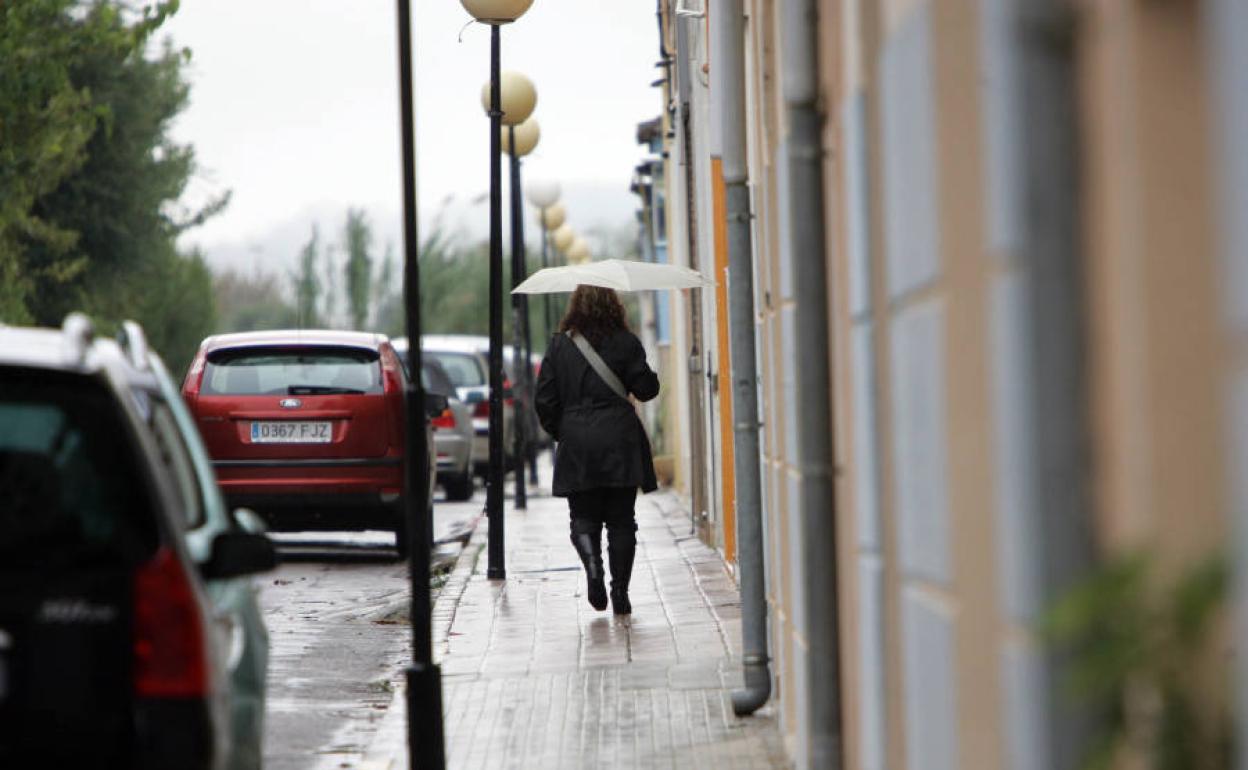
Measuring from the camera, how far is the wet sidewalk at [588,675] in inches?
308

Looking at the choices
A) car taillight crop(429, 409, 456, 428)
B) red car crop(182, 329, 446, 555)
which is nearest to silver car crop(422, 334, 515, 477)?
car taillight crop(429, 409, 456, 428)

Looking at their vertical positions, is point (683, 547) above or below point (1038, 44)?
below

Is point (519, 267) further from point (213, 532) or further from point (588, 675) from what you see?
point (213, 532)

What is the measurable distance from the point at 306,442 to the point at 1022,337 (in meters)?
13.4

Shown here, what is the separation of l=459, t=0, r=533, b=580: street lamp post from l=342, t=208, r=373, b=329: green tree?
60636mm

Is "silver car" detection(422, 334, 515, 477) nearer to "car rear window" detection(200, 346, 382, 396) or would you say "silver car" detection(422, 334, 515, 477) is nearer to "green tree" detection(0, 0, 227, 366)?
"green tree" detection(0, 0, 227, 366)

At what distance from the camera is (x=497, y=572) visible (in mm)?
14766

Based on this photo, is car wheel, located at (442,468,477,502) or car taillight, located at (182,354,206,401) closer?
car taillight, located at (182,354,206,401)

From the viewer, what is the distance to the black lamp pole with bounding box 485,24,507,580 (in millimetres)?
14750

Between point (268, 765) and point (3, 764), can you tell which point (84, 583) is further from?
point (268, 765)

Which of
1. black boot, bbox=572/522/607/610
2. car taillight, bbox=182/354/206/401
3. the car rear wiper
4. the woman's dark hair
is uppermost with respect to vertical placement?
the woman's dark hair

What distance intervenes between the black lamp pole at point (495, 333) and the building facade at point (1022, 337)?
9.19m

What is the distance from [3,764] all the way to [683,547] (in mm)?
13097

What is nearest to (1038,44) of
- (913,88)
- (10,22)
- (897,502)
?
(913,88)
